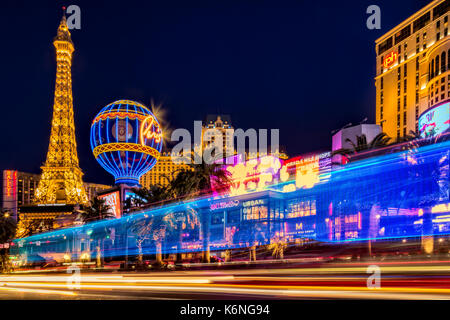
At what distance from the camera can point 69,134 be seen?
390ft

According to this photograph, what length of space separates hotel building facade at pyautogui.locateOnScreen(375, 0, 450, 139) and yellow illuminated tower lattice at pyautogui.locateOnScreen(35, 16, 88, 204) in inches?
3540

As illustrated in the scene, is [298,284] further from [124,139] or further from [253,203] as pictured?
[253,203]

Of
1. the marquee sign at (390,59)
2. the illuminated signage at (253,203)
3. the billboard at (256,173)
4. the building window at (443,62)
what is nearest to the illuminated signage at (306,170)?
the billboard at (256,173)

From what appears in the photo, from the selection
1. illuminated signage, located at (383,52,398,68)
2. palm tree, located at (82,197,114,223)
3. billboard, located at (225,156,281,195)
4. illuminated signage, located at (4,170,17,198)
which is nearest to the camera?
palm tree, located at (82,197,114,223)

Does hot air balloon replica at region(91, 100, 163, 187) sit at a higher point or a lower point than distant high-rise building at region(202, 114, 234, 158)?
lower

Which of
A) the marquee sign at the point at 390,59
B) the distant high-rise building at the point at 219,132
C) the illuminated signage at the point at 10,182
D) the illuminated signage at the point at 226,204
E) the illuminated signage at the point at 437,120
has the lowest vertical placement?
the illuminated signage at the point at 226,204

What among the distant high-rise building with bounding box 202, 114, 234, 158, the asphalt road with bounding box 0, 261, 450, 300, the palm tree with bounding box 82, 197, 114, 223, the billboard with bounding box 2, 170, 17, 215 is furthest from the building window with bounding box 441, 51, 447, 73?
the billboard with bounding box 2, 170, 17, 215

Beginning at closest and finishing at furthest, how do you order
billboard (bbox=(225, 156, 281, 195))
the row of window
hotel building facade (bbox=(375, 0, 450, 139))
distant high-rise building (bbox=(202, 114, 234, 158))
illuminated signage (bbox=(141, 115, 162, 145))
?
illuminated signage (bbox=(141, 115, 162, 145)) < billboard (bbox=(225, 156, 281, 195)) < the row of window < hotel building facade (bbox=(375, 0, 450, 139)) < distant high-rise building (bbox=(202, 114, 234, 158))

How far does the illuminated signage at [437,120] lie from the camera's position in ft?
150

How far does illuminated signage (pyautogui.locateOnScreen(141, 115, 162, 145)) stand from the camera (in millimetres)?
63344

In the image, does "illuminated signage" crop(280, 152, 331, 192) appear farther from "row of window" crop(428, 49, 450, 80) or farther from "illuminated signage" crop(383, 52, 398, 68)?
"illuminated signage" crop(383, 52, 398, 68)

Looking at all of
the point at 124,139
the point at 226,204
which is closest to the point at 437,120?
the point at 124,139

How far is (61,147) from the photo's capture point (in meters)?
118

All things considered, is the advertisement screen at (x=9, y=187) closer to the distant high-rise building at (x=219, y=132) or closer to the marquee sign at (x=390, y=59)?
the distant high-rise building at (x=219, y=132)
